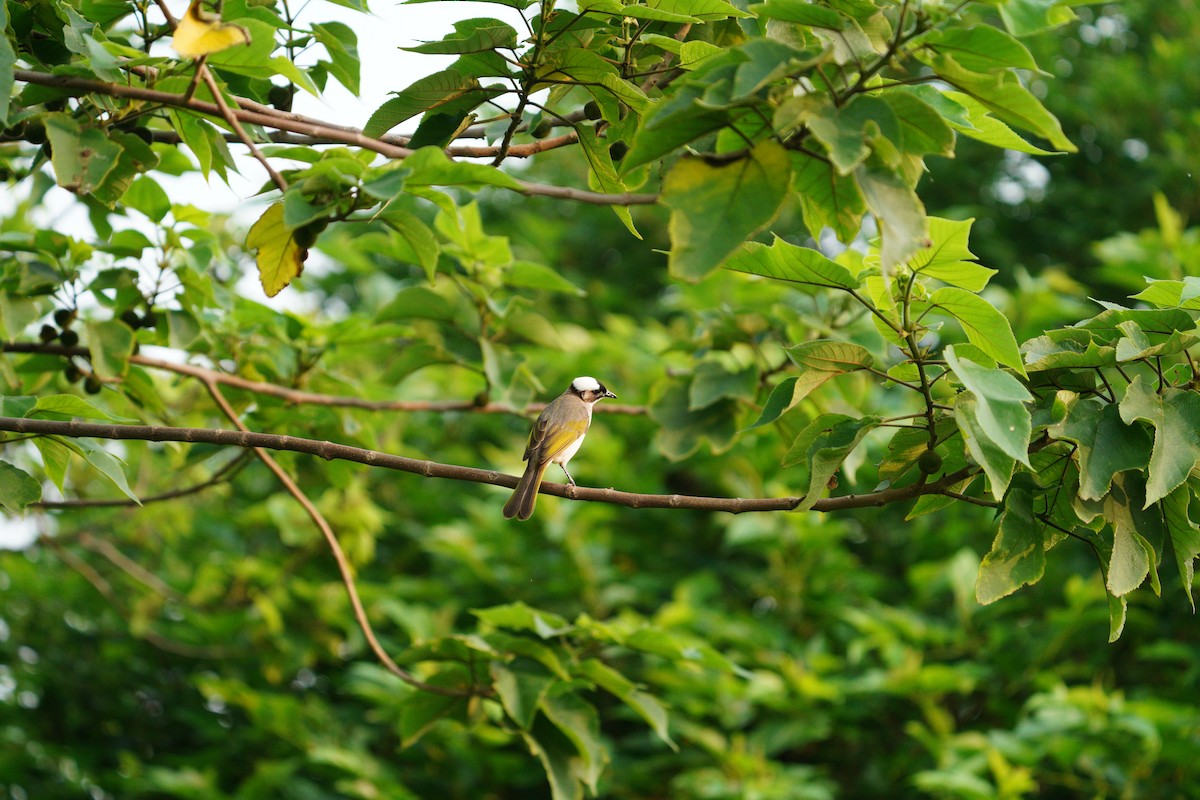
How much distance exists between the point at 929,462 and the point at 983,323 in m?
0.31

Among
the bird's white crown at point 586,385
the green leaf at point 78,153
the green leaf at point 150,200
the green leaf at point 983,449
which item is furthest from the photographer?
the bird's white crown at point 586,385

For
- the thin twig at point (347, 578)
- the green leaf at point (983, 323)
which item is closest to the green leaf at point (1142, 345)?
the green leaf at point (983, 323)

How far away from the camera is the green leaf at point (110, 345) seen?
329 centimetres

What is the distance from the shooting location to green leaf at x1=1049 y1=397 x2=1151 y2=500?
209 centimetres

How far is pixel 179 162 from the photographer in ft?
11.8

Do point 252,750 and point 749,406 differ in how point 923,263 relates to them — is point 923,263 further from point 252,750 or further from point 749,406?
point 252,750

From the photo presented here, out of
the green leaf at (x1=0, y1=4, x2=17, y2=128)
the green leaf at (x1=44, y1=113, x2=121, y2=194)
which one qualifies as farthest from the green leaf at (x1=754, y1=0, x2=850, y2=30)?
the green leaf at (x1=44, y1=113, x2=121, y2=194)

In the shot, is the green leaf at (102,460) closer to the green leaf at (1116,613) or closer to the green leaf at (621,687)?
the green leaf at (621,687)

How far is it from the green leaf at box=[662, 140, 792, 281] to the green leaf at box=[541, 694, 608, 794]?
1623 mm

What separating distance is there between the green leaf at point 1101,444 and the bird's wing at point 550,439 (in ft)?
6.88

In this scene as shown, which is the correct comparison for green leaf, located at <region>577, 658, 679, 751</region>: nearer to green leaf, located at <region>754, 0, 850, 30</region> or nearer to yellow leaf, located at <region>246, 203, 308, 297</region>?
yellow leaf, located at <region>246, 203, 308, 297</region>

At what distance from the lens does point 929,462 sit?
2.26m

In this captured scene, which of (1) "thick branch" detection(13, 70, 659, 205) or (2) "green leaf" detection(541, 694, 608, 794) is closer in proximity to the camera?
(1) "thick branch" detection(13, 70, 659, 205)

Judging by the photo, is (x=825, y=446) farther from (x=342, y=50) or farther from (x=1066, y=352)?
(x=342, y=50)
